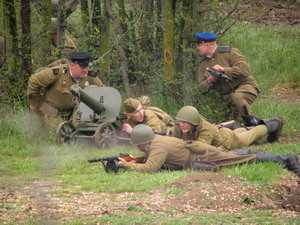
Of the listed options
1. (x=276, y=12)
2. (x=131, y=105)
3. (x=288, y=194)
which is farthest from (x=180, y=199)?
(x=276, y=12)

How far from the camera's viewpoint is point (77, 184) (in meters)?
10.2

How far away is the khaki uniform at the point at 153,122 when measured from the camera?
12352mm

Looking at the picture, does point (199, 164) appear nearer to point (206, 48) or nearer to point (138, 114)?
point (138, 114)

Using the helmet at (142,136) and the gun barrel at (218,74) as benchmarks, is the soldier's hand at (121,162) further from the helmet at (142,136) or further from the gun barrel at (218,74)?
the gun barrel at (218,74)

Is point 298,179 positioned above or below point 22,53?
below

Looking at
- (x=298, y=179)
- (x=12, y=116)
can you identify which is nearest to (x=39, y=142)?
(x=12, y=116)

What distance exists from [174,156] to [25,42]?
562 centimetres

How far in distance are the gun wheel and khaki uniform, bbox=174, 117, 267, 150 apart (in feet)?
4.48

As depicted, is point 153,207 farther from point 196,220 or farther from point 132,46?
point 132,46

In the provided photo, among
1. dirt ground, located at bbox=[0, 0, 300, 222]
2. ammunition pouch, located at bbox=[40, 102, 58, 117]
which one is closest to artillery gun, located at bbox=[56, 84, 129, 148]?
ammunition pouch, located at bbox=[40, 102, 58, 117]

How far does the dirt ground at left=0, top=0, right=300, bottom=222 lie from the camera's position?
867 centimetres

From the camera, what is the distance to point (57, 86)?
1346 centimetres

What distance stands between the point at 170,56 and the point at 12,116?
311 centimetres

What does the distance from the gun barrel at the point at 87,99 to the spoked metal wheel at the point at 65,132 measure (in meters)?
0.47
